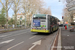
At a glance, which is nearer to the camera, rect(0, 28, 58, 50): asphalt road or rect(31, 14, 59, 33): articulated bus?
rect(0, 28, 58, 50): asphalt road

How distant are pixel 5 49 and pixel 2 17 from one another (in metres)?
28.5

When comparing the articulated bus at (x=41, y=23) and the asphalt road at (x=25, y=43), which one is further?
the articulated bus at (x=41, y=23)

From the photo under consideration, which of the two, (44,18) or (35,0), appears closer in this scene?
(44,18)

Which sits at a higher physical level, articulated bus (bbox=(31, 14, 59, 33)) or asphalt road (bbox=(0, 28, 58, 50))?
articulated bus (bbox=(31, 14, 59, 33))

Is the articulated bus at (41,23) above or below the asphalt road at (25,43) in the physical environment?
above

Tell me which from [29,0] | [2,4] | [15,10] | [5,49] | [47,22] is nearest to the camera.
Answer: [5,49]

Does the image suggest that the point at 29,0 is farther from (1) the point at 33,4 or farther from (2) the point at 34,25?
(2) the point at 34,25

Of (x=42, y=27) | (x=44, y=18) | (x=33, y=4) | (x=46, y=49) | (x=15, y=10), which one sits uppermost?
(x=33, y=4)

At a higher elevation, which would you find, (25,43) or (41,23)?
(41,23)

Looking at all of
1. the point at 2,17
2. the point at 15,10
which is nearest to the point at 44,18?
the point at 15,10

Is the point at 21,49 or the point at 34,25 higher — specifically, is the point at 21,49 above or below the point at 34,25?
below

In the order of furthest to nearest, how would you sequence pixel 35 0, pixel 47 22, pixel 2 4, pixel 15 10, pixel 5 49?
pixel 35 0
pixel 15 10
pixel 2 4
pixel 47 22
pixel 5 49

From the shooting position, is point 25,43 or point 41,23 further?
point 41,23

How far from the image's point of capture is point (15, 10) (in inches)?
1244
